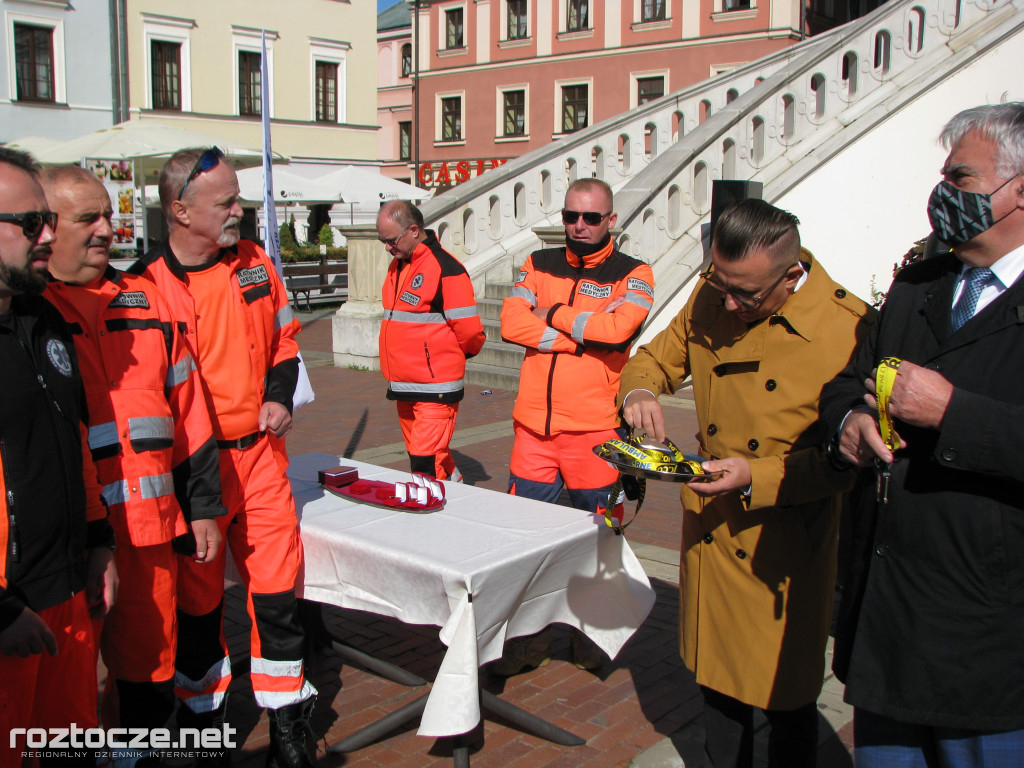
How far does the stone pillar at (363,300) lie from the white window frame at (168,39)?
25.9 metres

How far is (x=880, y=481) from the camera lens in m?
2.23

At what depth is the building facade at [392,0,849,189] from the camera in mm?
34812

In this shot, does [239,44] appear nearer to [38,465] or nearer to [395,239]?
[395,239]

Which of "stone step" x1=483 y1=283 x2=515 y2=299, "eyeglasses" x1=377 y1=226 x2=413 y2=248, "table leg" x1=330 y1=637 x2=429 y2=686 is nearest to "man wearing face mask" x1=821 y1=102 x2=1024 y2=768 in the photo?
"table leg" x1=330 y1=637 x2=429 y2=686

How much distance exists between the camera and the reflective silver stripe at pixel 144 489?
2896mm

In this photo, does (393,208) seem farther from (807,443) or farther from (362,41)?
(362,41)

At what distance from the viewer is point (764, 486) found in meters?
2.69

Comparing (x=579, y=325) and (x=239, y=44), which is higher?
(x=239, y=44)

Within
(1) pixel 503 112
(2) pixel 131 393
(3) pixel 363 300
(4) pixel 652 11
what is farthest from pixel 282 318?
(1) pixel 503 112

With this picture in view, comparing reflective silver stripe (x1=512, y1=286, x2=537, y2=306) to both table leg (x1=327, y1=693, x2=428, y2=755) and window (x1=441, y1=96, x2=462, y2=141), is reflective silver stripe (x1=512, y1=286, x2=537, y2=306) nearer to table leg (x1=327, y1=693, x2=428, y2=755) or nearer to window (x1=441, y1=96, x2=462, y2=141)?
table leg (x1=327, y1=693, x2=428, y2=755)

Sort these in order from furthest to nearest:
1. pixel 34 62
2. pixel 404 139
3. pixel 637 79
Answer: pixel 404 139, pixel 637 79, pixel 34 62

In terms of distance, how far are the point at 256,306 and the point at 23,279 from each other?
1202 mm

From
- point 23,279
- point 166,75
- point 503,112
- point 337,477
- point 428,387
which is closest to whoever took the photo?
point 23,279

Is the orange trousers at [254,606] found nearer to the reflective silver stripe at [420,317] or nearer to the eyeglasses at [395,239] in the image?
the reflective silver stripe at [420,317]
